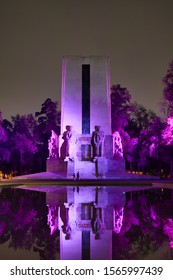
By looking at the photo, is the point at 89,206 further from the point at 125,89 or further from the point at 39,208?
the point at 125,89

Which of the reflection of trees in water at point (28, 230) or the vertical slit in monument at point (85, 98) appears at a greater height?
the vertical slit in monument at point (85, 98)

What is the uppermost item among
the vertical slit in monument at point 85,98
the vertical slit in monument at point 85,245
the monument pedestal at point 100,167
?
the vertical slit in monument at point 85,98

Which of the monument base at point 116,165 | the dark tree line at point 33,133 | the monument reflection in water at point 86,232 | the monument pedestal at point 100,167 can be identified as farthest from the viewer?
the dark tree line at point 33,133

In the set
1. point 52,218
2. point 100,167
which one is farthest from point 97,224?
point 100,167

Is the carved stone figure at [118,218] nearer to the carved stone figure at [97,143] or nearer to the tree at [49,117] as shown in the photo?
the carved stone figure at [97,143]

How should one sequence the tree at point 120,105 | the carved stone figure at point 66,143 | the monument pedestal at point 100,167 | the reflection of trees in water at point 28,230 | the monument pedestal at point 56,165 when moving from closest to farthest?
the reflection of trees in water at point 28,230, the monument pedestal at point 100,167, the monument pedestal at point 56,165, the carved stone figure at point 66,143, the tree at point 120,105

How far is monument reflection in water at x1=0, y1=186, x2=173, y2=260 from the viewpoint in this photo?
6.69m

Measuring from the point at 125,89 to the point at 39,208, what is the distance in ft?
102

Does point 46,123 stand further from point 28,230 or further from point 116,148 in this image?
point 28,230

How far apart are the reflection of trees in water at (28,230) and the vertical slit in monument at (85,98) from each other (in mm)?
19454

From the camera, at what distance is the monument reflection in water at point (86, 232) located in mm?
6688

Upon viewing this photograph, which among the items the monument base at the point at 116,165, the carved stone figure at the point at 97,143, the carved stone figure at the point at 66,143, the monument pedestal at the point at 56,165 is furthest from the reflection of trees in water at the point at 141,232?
the carved stone figure at the point at 66,143

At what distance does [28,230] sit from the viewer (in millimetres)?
8445

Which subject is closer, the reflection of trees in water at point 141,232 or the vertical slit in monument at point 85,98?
the reflection of trees in water at point 141,232
